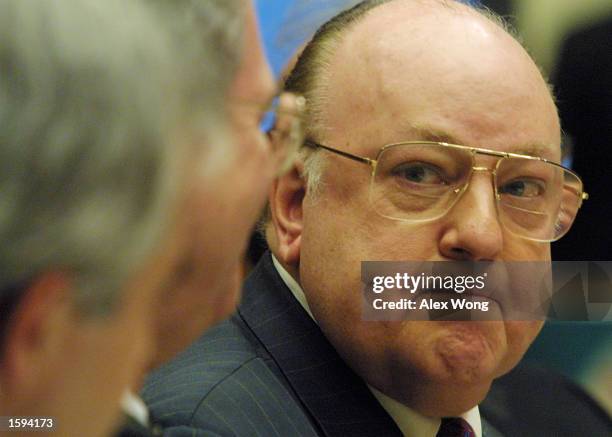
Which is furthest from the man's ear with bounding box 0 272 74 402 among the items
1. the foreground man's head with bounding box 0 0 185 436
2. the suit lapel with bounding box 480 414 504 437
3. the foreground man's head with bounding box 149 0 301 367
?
the suit lapel with bounding box 480 414 504 437

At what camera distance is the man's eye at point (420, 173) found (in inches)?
45.0

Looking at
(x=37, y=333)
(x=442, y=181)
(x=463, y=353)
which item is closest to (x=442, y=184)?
(x=442, y=181)

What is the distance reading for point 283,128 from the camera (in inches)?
32.2

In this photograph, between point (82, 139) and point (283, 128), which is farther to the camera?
point (283, 128)

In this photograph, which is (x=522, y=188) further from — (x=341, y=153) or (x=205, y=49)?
(x=205, y=49)

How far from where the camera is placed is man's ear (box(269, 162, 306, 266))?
1.20 metres

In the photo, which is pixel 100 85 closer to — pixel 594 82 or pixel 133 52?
pixel 133 52

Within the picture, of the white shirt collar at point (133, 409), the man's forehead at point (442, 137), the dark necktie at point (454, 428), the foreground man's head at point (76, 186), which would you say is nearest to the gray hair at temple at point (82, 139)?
the foreground man's head at point (76, 186)

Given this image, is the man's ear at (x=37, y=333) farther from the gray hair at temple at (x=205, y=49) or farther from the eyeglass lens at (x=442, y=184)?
the eyeglass lens at (x=442, y=184)

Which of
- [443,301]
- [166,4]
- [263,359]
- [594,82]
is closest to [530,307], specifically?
[443,301]

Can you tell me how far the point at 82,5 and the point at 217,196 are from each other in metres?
0.18

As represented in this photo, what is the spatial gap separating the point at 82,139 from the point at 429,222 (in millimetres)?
645

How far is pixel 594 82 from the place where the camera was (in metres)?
1.50

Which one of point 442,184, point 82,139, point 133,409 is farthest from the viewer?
point 442,184
